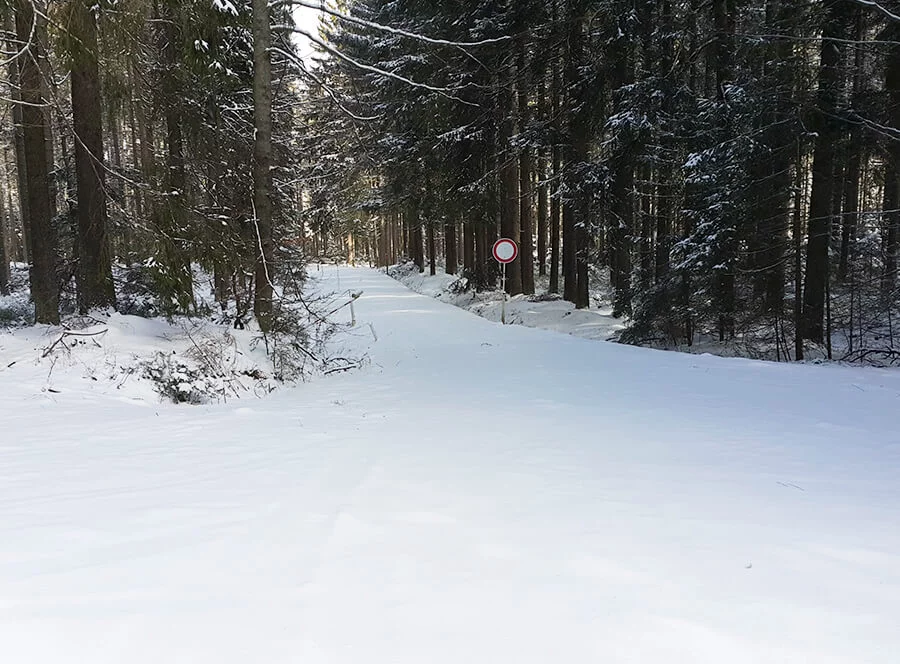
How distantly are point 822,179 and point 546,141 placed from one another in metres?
7.61

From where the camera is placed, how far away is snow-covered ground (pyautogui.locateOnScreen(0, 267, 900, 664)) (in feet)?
6.79

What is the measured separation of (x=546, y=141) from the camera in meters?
15.9

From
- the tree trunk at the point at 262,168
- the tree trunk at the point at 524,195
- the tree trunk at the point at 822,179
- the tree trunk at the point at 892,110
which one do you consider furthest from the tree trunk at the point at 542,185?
the tree trunk at the point at 262,168

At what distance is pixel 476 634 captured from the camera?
209 cm

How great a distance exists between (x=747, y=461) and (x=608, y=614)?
256 cm

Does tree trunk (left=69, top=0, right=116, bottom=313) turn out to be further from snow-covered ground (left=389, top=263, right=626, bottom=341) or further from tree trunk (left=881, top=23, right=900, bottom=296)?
tree trunk (left=881, top=23, right=900, bottom=296)

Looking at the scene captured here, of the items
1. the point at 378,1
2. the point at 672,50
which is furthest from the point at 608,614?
the point at 378,1

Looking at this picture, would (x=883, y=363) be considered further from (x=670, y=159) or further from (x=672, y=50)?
(x=672, y=50)

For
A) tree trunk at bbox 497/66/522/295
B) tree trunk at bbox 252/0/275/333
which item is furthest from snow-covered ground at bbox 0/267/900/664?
tree trunk at bbox 497/66/522/295

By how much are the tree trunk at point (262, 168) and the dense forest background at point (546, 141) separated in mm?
38

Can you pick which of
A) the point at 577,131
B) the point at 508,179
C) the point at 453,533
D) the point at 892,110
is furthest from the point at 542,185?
the point at 453,533

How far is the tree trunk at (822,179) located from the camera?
979 cm

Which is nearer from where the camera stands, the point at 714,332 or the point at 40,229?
the point at 40,229

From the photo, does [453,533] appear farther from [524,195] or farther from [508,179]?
[508,179]
